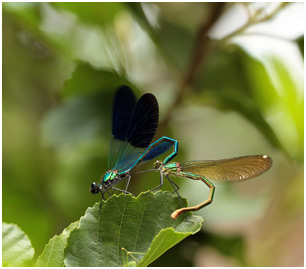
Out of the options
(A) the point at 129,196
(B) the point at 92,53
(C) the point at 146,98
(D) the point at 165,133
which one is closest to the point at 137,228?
(A) the point at 129,196

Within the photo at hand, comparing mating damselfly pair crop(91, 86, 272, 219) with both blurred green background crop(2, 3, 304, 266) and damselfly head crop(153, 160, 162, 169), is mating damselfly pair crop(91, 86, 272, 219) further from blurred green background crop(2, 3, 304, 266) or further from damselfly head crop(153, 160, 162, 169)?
blurred green background crop(2, 3, 304, 266)

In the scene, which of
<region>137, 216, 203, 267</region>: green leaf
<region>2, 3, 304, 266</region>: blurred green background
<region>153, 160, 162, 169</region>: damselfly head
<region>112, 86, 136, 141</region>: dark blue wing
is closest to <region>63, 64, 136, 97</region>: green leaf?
<region>2, 3, 304, 266</region>: blurred green background

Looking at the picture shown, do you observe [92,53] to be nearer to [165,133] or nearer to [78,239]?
[165,133]

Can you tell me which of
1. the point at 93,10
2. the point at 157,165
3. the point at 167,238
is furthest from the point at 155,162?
the point at 93,10

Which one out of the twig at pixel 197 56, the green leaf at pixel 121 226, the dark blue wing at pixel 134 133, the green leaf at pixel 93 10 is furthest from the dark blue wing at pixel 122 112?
the green leaf at pixel 93 10

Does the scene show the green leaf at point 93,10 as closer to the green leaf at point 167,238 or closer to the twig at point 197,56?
the twig at point 197,56

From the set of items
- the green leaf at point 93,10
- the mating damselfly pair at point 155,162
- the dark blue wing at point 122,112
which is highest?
the green leaf at point 93,10
